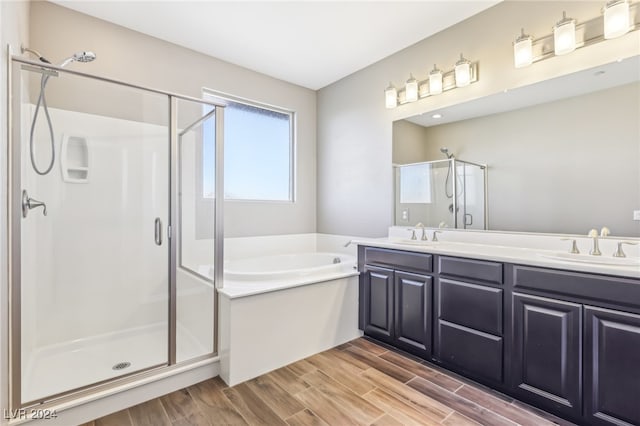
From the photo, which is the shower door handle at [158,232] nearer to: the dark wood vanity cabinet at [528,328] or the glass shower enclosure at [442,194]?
the dark wood vanity cabinet at [528,328]

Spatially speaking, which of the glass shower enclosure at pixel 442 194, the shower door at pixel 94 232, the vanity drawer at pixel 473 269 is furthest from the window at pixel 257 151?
the vanity drawer at pixel 473 269

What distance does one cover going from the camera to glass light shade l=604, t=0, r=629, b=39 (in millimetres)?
1721

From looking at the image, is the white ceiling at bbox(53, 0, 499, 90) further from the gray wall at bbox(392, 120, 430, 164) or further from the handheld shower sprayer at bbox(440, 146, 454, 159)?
the handheld shower sprayer at bbox(440, 146, 454, 159)

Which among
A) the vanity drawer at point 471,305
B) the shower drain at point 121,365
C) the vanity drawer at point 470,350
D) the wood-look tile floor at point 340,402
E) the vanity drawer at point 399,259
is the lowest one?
the wood-look tile floor at point 340,402

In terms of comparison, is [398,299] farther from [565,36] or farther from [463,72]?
[565,36]

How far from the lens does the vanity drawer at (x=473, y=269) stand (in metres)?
1.85

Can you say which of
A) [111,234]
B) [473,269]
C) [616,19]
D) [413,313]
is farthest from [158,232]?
[616,19]

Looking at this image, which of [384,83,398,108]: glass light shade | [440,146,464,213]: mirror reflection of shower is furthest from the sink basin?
[384,83,398,108]: glass light shade

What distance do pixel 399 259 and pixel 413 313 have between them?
41 centimetres

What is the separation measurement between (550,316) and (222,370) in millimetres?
1983

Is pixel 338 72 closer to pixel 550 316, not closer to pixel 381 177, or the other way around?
pixel 381 177

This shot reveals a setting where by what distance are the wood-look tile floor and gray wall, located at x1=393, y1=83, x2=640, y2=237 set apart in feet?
3.93

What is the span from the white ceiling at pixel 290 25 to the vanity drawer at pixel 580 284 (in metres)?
2.01

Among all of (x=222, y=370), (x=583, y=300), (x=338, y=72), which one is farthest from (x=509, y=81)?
(x=222, y=370)
